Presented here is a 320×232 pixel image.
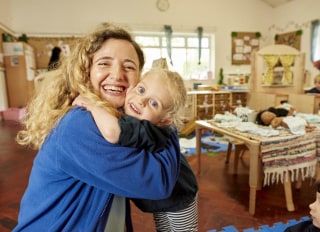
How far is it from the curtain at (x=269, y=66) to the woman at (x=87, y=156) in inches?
127

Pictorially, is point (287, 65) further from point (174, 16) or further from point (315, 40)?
point (174, 16)

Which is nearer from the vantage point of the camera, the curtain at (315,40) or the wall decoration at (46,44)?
the curtain at (315,40)

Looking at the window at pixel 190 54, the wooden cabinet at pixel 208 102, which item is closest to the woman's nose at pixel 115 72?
the wooden cabinet at pixel 208 102

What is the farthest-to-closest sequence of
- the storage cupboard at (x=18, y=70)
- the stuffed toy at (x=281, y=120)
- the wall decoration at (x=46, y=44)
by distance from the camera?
the wall decoration at (x=46, y=44)
the storage cupboard at (x=18, y=70)
the stuffed toy at (x=281, y=120)

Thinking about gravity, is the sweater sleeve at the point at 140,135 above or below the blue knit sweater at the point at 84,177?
above

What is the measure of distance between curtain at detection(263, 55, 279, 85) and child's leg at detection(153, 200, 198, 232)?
10.3ft

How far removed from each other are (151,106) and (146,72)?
0.17 metres

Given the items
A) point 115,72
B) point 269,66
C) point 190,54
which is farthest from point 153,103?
point 190,54

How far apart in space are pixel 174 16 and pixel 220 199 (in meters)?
5.75

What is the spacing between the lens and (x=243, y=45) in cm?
724

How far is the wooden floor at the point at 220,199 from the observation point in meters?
1.84

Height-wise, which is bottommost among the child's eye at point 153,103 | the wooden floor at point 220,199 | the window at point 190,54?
the wooden floor at point 220,199

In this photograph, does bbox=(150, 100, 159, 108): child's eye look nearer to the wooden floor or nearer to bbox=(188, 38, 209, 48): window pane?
the wooden floor

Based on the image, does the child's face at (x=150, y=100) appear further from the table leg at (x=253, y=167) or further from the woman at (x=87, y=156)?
the table leg at (x=253, y=167)
